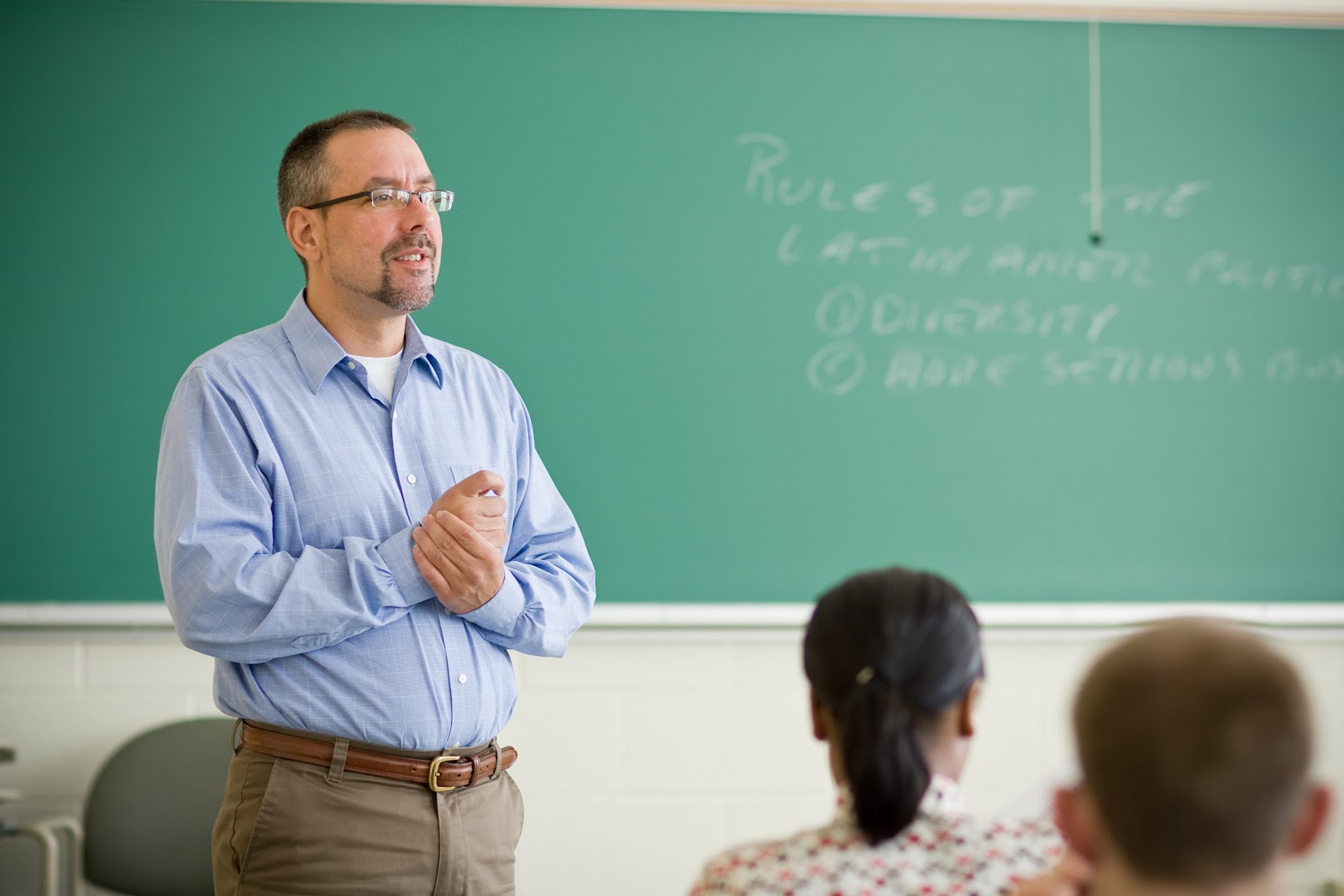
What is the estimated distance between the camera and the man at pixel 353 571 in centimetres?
172

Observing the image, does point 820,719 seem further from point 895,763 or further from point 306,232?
point 306,232

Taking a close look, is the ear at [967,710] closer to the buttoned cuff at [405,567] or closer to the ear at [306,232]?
the buttoned cuff at [405,567]

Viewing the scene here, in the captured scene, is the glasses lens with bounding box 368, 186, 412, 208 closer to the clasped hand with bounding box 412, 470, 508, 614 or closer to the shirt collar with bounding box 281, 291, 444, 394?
the shirt collar with bounding box 281, 291, 444, 394

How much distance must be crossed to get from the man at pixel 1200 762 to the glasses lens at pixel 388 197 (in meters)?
1.44

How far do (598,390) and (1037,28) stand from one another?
4.40 feet

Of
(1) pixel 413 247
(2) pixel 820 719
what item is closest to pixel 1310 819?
(2) pixel 820 719

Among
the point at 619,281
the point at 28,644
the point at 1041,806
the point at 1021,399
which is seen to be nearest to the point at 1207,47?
the point at 1021,399

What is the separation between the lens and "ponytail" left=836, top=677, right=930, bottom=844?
3.72 feet

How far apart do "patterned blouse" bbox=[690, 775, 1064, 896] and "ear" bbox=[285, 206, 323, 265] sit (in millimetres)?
1278

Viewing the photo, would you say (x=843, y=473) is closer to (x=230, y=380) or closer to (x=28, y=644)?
(x=230, y=380)

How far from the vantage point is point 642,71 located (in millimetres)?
2746

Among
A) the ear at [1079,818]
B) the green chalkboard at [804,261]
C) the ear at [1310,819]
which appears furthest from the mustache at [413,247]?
the ear at [1310,819]

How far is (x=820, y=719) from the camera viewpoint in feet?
4.09

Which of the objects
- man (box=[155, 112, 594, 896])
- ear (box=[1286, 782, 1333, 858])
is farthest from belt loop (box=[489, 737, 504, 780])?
ear (box=[1286, 782, 1333, 858])
